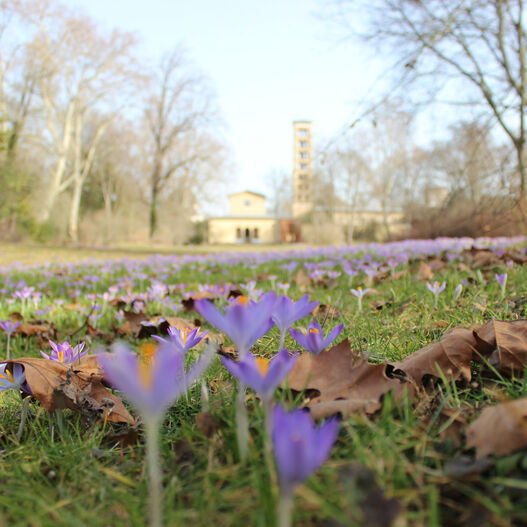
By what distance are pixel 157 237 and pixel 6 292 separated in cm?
2830

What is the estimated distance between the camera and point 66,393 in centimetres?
107

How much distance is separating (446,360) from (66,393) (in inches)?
38.2

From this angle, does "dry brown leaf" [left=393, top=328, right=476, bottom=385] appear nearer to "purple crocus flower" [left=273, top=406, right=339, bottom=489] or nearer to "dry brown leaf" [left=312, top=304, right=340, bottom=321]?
"purple crocus flower" [left=273, top=406, right=339, bottom=489]

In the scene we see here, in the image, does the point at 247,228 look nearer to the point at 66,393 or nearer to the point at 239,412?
the point at 66,393

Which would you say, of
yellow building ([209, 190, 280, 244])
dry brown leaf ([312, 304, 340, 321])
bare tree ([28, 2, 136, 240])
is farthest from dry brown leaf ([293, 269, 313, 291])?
yellow building ([209, 190, 280, 244])

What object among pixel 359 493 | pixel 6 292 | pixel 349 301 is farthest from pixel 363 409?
pixel 6 292

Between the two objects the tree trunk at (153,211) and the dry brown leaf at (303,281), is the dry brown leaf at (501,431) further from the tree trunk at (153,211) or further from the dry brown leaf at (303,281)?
the tree trunk at (153,211)

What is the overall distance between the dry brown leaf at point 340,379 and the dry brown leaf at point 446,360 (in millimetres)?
100

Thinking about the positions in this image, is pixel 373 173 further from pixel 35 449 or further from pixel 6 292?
pixel 35 449

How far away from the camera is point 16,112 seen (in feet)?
79.0

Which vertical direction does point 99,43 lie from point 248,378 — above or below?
above

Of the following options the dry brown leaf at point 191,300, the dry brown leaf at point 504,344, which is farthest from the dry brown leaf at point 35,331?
the dry brown leaf at point 504,344

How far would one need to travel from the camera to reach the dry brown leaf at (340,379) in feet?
2.92

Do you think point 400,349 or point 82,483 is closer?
point 82,483
